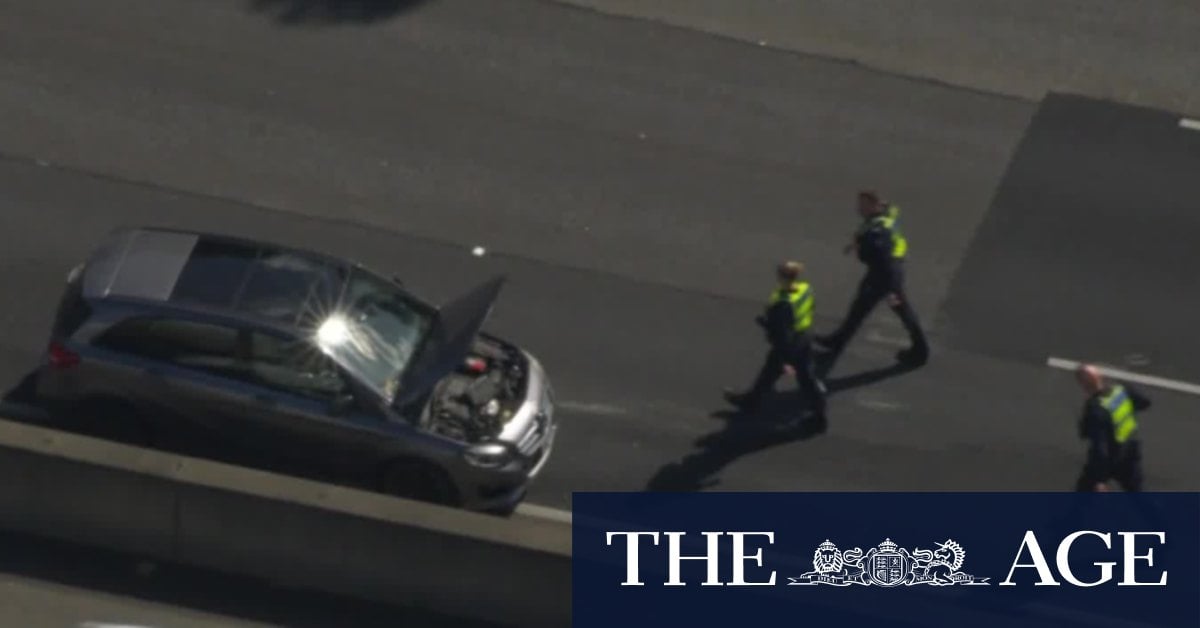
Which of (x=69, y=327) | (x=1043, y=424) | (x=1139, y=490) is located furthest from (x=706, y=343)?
(x=69, y=327)

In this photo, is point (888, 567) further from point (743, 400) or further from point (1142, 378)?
point (1142, 378)

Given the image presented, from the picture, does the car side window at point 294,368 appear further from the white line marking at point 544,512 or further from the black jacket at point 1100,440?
the black jacket at point 1100,440

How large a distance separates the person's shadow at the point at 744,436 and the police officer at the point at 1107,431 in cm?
249

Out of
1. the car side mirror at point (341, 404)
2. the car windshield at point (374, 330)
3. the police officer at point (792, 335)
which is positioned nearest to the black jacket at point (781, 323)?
the police officer at point (792, 335)

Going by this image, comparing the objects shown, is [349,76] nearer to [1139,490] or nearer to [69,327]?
[69,327]

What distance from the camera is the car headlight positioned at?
15531 mm

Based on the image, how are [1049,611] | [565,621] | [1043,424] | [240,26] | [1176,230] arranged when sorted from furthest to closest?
[240,26] → [1176,230] → [1043,424] → [1049,611] → [565,621]

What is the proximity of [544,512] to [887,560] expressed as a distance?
8.43 feet

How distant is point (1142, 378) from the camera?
18500 millimetres

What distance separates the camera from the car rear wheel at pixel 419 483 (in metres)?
15.6

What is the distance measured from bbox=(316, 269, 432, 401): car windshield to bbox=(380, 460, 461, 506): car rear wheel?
0.53 m

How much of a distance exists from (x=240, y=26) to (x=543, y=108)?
10.9 ft

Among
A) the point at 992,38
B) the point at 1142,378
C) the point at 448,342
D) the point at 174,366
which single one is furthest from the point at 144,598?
the point at 992,38

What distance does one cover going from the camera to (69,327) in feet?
51.4
